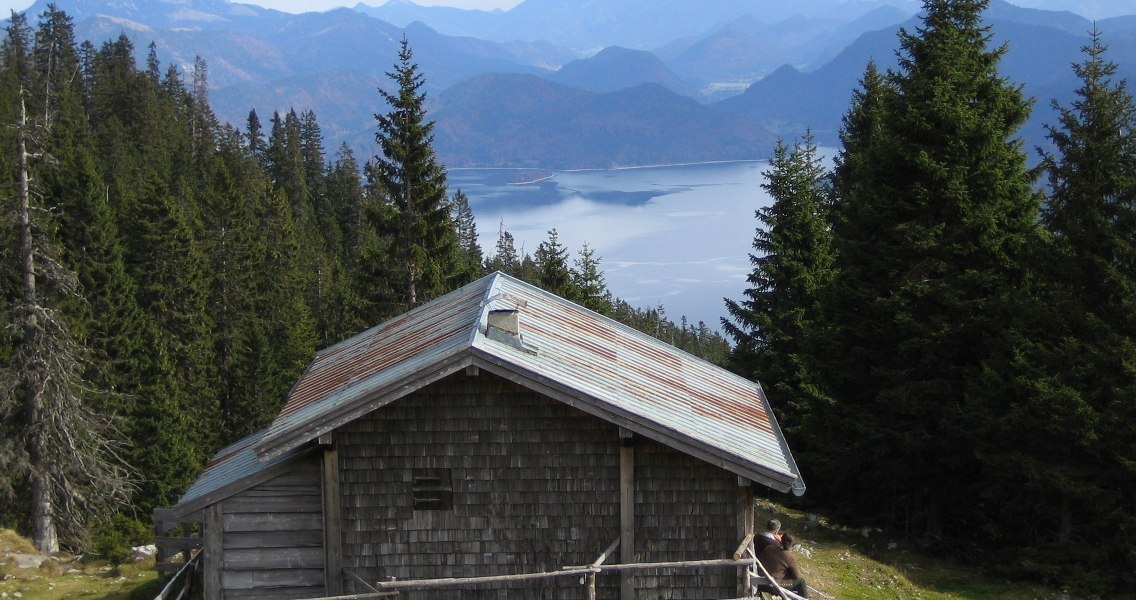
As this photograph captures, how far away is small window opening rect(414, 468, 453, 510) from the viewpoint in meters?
13.2

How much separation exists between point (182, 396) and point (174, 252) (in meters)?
7.77

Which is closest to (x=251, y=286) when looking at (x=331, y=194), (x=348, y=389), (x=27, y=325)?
(x=27, y=325)

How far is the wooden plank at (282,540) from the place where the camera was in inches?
522

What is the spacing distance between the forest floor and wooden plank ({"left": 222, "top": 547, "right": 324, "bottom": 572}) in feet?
14.7

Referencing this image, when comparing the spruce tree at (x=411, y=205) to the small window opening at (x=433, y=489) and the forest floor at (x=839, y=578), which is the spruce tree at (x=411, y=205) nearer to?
the forest floor at (x=839, y=578)

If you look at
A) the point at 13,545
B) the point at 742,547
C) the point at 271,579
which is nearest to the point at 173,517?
the point at 271,579

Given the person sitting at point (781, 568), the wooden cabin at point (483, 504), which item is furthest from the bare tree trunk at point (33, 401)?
the person sitting at point (781, 568)

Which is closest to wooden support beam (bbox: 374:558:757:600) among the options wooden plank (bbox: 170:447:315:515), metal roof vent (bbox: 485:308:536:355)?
wooden plank (bbox: 170:447:315:515)

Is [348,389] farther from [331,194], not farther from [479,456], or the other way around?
[331,194]

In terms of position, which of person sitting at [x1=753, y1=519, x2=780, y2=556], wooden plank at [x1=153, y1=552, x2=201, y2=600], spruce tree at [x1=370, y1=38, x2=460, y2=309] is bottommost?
wooden plank at [x1=153, y1=552, x2=201, y2=600]

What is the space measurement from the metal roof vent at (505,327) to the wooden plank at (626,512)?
5.85 ft

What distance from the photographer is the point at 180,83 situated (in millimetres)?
134500

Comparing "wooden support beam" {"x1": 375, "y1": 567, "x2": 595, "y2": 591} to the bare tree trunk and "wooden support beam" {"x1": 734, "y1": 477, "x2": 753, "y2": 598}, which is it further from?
the bare tree trunk

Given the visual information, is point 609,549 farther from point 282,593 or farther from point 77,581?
point 77,581
